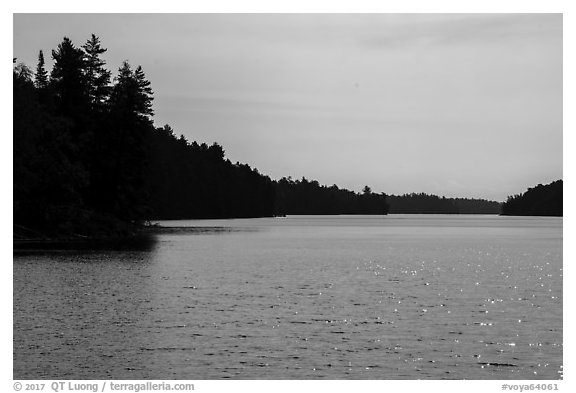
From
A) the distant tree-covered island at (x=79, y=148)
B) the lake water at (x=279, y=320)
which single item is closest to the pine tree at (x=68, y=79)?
the distant tree-covered island at (x=79, y=148)

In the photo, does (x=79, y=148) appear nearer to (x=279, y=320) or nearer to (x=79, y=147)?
(x=79, y=147)

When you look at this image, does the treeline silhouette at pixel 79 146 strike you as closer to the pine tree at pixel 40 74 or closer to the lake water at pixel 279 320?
the pine tree at pixel 40 74

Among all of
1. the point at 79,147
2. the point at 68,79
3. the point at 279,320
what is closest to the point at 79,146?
the point at 79,147

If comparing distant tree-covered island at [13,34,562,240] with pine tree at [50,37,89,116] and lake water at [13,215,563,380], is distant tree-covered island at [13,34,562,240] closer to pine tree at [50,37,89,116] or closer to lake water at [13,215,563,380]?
pine tree at [50,37,89,116]

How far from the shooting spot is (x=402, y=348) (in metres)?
29.3

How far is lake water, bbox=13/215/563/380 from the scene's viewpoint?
1032 inches

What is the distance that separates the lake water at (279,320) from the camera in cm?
2622

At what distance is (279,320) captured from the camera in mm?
35406

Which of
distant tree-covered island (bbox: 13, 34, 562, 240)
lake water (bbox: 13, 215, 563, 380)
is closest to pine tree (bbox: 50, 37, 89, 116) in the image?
distant tree-covered island (bbox: 13, 34, 562, 240)
